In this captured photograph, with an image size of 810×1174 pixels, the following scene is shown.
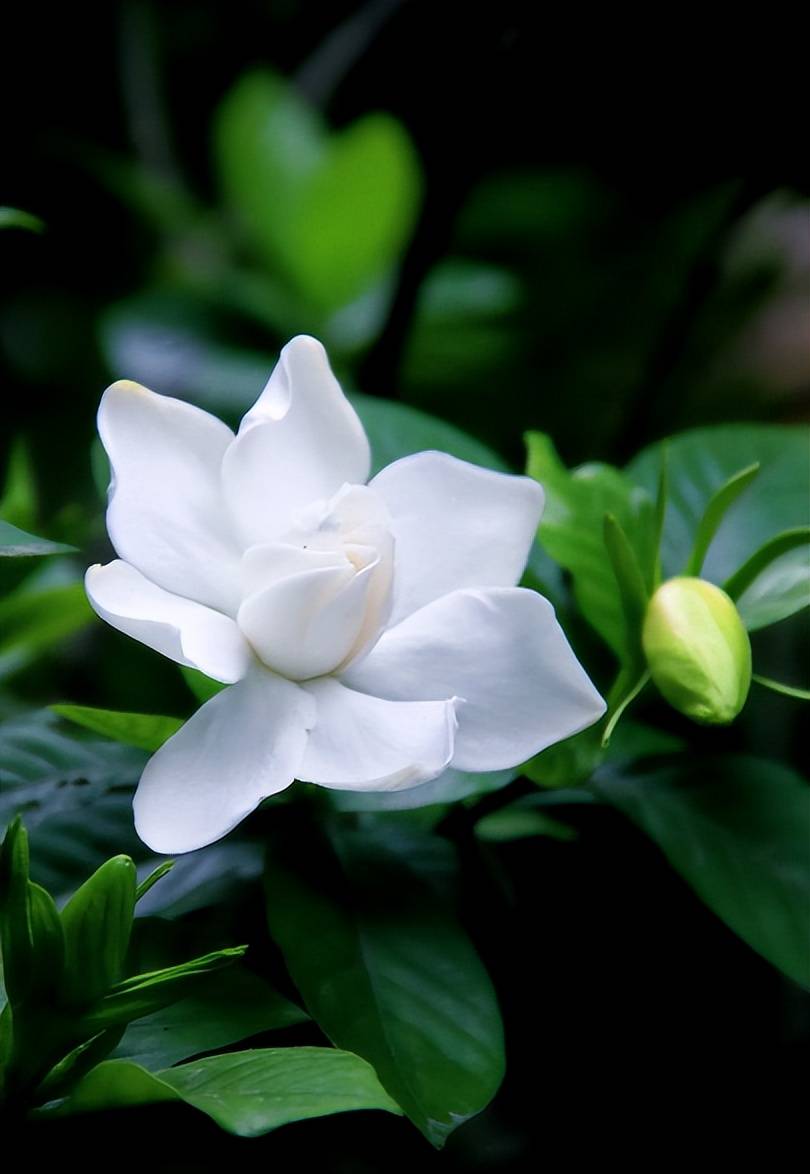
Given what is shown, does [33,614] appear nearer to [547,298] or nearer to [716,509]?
[716,509]

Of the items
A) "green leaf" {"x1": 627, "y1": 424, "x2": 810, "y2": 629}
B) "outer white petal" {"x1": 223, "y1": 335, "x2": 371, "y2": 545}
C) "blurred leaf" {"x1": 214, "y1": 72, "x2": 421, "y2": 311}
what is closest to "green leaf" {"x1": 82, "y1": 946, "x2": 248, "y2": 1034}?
"outer white petal" {"x1": 223, "y1": 335, "x2": 371, "y2": 545}

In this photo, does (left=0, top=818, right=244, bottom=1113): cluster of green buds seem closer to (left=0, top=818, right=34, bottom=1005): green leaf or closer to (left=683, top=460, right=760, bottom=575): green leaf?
(left=0, top=818, right=34, bottom=1005): green leaf

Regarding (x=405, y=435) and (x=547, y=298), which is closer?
(x=405, y=435)

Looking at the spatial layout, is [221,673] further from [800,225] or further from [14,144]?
[14,144]

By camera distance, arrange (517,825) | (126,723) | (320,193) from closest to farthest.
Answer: (126,723)
(517,825)
(320,193)

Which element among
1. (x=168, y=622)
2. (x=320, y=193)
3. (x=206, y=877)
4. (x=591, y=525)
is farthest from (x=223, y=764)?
(x=320, y=193)

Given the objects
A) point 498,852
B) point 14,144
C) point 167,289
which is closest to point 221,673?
point 498,852

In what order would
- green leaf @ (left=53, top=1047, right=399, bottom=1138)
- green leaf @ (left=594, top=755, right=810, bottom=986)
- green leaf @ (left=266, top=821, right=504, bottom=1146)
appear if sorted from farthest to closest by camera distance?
green leaf @ (left=594, top=755, right=810, bottom=986), green leaf @ (left=266, top=821, right=504, bottom=1146), green leaf @ (left=53, top=1047, right=399, bottom=1138)

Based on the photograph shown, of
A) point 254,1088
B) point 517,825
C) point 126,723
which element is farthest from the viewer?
point 517,825
